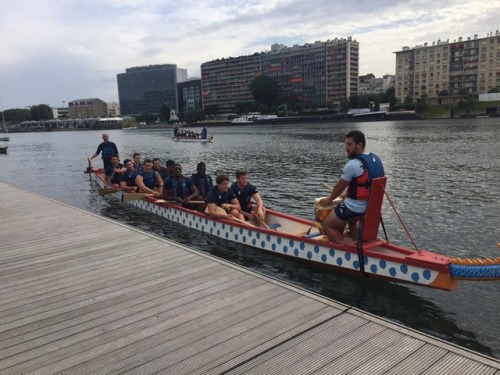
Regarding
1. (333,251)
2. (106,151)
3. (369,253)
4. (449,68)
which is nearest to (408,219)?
(333,251)

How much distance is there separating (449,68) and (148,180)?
173 metres

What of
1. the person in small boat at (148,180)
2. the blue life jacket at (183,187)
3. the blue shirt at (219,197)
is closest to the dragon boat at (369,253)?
the blue shirt at (219,197)

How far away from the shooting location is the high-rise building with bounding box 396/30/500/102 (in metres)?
151

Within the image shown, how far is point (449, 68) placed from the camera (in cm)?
15925

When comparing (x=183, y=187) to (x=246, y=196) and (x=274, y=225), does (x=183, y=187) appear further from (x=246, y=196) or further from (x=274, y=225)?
(x=274, y=225)

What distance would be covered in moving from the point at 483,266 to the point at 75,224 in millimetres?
8972

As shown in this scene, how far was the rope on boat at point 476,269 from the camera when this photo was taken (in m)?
5.55

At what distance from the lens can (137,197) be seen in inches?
578

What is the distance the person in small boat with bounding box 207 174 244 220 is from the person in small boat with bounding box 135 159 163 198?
15.7 feet

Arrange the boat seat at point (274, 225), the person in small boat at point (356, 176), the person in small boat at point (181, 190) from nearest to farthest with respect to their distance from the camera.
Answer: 1. the person in small boat at point (356, 176)
2. the boat seat at point (274, 225)
3. the person in small boat at point (181, 190)

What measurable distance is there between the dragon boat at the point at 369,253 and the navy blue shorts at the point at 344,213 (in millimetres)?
224

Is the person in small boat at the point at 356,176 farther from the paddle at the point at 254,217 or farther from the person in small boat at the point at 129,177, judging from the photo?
the person in small boat at the point at 129,177

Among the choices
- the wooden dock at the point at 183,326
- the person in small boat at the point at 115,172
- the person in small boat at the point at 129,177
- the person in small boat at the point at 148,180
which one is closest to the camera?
the wooden dock at the point at 183,326

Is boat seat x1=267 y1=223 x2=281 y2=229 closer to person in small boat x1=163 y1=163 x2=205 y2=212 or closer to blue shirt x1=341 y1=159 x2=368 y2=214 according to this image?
person in small boat x1=163 y1=163 x2=205 y2=212
